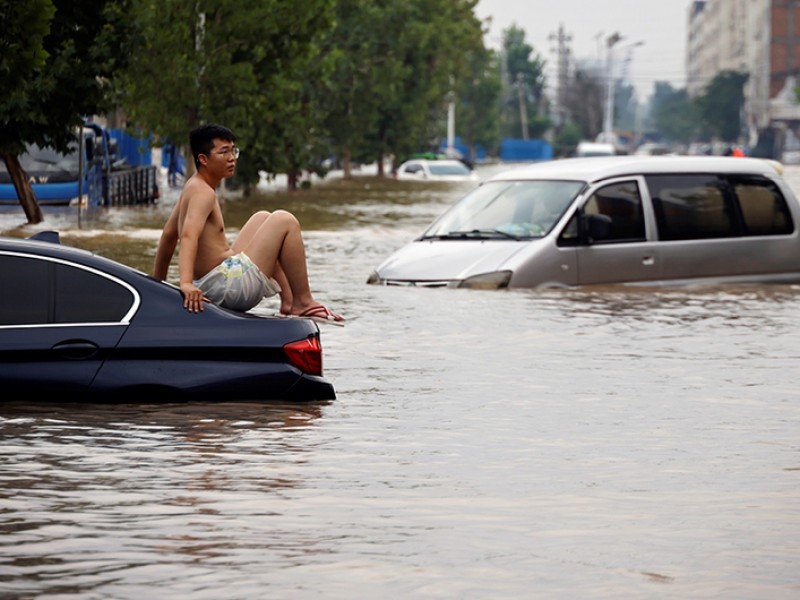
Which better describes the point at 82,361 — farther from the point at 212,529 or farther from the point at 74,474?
the point at 212,529

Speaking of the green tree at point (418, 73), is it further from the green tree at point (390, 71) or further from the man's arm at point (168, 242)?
the man's arm at point (168, 242)

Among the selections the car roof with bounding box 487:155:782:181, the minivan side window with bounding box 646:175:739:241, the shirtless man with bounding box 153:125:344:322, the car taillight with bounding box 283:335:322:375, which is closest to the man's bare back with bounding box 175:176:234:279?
the shirtless man with bounding box 153:125:344:322

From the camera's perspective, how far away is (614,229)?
Answer: 19.2 metres

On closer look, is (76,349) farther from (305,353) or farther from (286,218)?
(286,218)

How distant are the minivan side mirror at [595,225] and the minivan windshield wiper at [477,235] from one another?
66cm

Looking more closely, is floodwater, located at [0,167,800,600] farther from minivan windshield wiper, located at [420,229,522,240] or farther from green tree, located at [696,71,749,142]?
green tree, located at [696,71,749,142]

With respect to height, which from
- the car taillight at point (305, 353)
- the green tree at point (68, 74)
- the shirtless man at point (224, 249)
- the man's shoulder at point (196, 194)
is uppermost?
the green tree at point (68, 74)

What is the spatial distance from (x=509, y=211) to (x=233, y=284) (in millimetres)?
8335

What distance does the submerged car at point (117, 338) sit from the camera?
10.1m

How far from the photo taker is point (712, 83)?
18838 centimetres

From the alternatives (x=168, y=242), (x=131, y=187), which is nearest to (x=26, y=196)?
(x=131, y=187)

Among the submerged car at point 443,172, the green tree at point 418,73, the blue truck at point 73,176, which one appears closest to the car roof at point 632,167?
the blue truck at point 73,176

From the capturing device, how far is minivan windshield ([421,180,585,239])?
19062 millimetres

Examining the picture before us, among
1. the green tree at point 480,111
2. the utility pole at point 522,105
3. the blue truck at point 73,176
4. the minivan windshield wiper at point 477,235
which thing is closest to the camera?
the minivan windshield wiper at point 477,235
